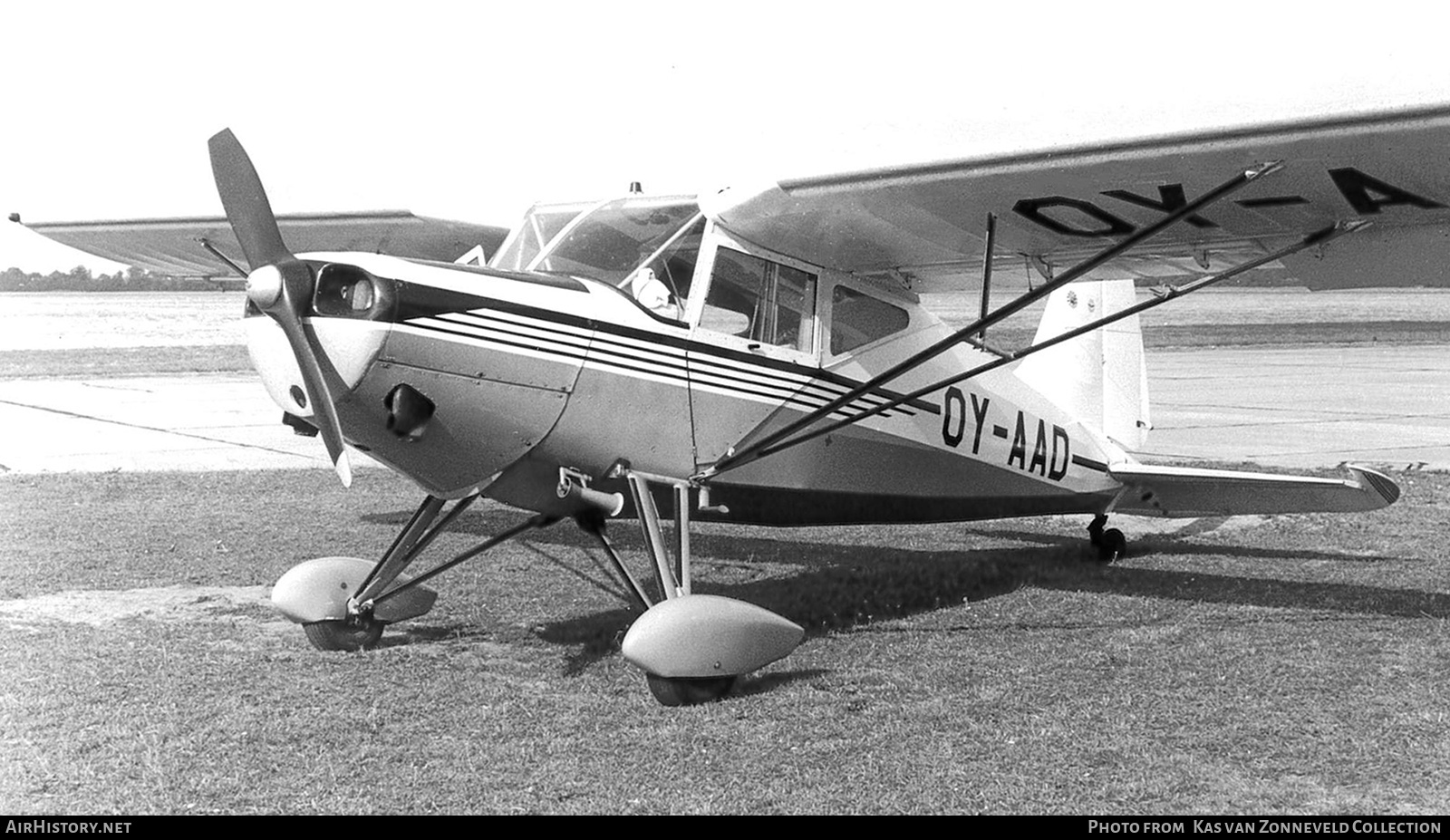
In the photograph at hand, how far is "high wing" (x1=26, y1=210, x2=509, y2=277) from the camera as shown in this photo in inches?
341

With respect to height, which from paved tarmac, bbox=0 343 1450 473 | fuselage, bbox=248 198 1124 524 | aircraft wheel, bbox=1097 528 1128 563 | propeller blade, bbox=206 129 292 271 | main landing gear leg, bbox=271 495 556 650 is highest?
propeller blade, bbox=206 129 292 271

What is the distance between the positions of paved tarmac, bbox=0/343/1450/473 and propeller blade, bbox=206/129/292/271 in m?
8.52

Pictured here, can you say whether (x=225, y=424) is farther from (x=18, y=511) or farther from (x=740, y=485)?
(x=740, y=485)

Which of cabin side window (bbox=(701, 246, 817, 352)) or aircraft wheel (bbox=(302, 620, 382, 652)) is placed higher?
cabin side window (bbox=(701, 246, 817, 352))

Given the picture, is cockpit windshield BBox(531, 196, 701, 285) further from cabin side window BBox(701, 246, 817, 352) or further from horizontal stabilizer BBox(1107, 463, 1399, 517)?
horizontal stabilizer BBox(1107, 463, 1399, 517)

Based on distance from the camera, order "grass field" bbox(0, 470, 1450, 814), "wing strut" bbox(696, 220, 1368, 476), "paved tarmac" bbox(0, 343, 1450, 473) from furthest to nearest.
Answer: "paved tarmac" bbox(0, 343, 1450, 473)
"wing strut" bbox(696, 220, 1368, 476)
"grass field" bbox(0, 470, 1450, 814)

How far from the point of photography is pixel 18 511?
1060 cm

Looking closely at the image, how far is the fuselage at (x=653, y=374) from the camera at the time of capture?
204 inches

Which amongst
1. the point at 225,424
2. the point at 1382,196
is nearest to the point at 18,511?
the point at 225,424

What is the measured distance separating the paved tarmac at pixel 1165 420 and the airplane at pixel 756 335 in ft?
22.7

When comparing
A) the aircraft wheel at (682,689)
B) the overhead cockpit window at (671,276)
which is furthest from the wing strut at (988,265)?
the aircraft wheel at (682,689)

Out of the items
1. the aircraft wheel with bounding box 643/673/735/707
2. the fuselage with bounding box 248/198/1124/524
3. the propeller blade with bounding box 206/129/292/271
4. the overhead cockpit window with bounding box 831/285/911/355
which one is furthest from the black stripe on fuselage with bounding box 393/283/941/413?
the aircraft wheel with bounding box 643/673/735/707

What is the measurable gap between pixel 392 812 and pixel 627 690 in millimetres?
1549

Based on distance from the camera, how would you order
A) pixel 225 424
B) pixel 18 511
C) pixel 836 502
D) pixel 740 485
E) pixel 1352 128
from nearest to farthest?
pixel 1352 128, pixel 740 485, pixel 836 502, pixel 18 511, pixel 225 424
